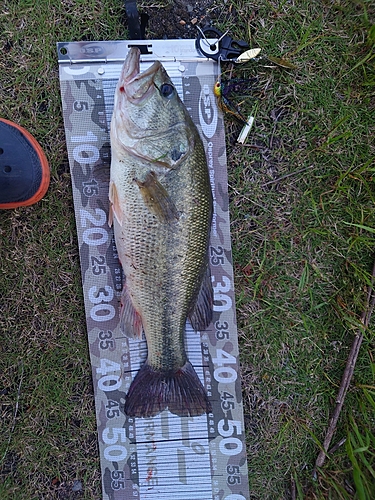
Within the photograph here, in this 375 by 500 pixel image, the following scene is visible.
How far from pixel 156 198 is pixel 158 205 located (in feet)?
0.11

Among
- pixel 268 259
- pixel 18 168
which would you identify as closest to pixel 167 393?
pixel 268 259

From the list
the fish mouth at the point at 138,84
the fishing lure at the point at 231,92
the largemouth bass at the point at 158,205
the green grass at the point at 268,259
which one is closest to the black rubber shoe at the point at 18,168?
the green grass at the point at 268,259

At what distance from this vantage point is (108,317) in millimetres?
2334

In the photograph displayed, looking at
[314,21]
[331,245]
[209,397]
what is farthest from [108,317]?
[314,21]

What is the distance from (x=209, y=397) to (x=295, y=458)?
65 centimetres

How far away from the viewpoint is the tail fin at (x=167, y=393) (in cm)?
222

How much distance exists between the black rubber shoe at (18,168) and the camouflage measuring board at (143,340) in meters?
0.19

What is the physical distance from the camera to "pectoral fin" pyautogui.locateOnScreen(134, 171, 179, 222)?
1.89m

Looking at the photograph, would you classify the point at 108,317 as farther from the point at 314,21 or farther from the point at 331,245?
the point at 314,21

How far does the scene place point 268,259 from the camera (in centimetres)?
245

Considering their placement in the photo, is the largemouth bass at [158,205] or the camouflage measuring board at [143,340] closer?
the largemouth bass at [158,205]

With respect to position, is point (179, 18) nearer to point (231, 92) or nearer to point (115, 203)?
point (231, 92)

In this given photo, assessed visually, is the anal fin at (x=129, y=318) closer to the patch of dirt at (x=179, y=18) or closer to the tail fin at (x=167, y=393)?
the tail fin at (x=167, y=393)

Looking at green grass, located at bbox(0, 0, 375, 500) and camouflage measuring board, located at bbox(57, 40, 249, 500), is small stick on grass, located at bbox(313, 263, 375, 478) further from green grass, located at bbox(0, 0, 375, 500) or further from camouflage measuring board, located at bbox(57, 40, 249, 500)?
camouflage measuring board, located at bbox(57, 40, 249, 500)
